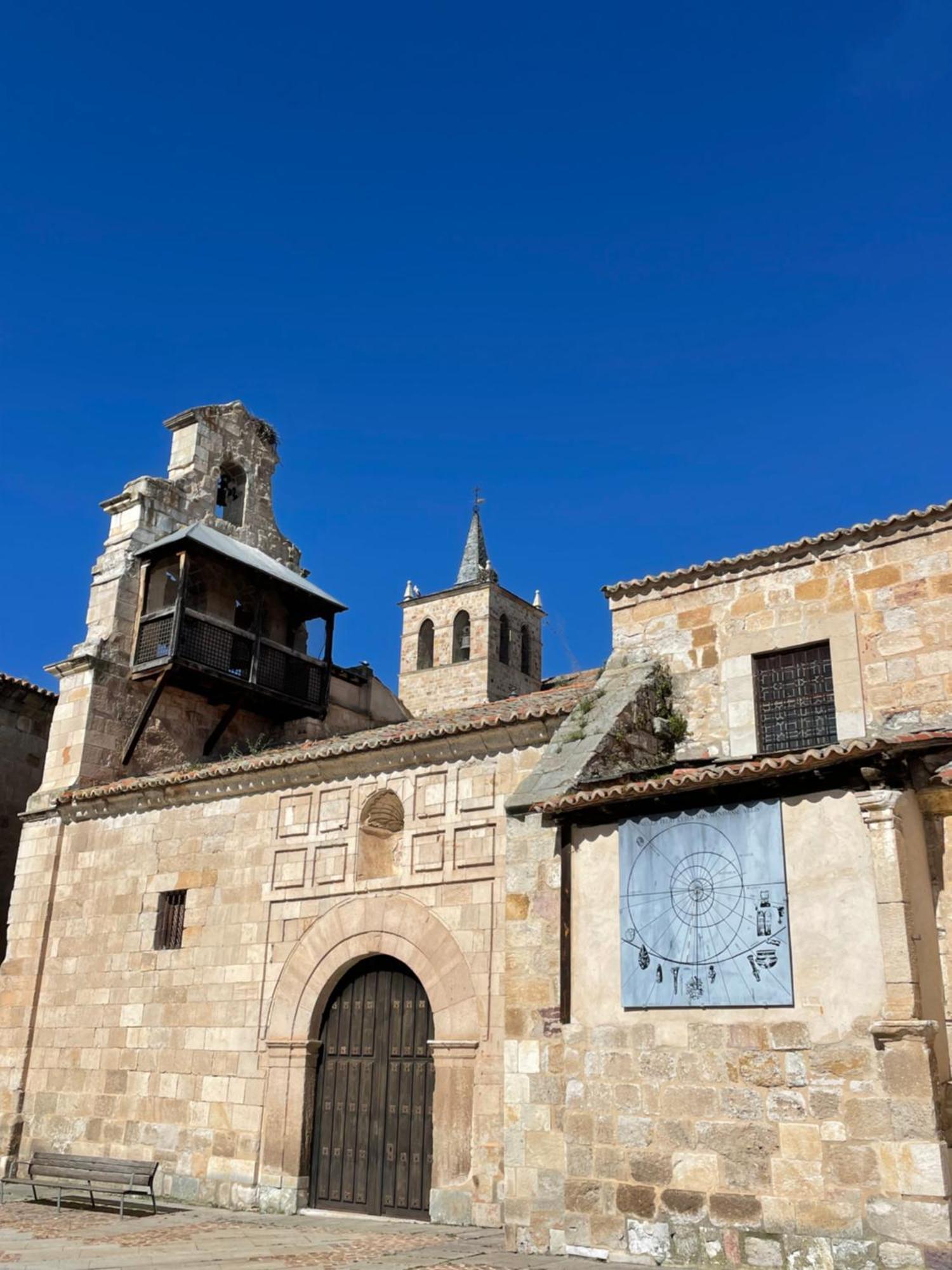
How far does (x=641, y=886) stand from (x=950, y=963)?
7.34 ft

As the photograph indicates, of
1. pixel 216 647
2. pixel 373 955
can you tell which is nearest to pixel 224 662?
pixel 216 647

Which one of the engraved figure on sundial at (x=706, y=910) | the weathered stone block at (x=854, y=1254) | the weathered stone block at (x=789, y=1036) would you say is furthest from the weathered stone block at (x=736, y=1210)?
the engraved figure on sundial at (x=706, y=910)

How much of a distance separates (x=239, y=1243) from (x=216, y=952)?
4096 mm

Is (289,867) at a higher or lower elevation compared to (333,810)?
lower

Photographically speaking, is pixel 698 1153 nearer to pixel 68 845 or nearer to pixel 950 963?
pixel 950 963

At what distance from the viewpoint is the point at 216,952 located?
13.0m

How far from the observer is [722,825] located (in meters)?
8.45

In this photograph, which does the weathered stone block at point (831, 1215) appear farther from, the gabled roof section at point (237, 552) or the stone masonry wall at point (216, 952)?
the gabled roof section at point (237, 552)

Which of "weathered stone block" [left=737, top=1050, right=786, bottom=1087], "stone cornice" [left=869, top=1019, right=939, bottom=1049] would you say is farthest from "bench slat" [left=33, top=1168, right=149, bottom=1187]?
"stone cornice" [left=869, top=1019, right=939, bottom=1049]

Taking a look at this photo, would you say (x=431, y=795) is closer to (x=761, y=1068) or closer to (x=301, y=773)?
(x=301, y=773)

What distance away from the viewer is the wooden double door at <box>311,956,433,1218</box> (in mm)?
10805

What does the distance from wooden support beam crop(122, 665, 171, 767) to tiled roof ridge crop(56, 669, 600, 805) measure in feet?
2.44

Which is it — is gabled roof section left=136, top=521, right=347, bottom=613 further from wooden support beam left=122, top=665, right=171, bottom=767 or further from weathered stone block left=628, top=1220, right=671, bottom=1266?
weathered stone block left=628, top=1220, right=671, bottom=1266

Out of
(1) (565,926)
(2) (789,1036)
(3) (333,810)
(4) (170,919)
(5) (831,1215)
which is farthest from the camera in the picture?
(4) (170,919)
